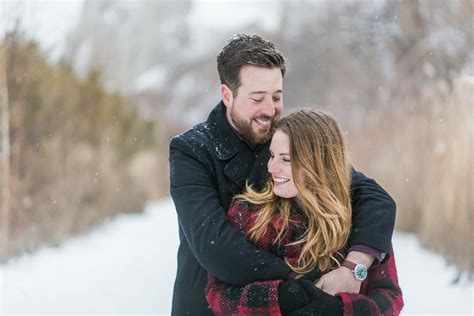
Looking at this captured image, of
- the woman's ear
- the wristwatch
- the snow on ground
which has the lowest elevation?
the snow on ground

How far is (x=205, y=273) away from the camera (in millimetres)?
1936

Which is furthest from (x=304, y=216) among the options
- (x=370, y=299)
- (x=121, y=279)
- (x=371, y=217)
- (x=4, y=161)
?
(x=4, y=161)

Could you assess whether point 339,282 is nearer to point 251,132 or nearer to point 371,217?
point 371,217

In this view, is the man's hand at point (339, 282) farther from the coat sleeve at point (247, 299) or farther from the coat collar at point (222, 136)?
the coat collar at point (222, 136)

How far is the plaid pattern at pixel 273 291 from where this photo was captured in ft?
5.55

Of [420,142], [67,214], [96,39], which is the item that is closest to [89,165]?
[67,214]

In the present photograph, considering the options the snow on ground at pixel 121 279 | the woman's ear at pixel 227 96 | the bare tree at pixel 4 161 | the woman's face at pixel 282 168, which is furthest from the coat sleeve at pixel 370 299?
the bare tree at pixel 4 161

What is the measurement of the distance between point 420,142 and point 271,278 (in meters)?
3.69

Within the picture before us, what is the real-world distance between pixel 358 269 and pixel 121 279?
3383 mm

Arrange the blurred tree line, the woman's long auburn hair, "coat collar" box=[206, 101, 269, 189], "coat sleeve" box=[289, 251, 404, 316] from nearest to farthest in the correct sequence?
"coat sleeve" box=[289, 251, 404, 316] → the woman's long auburn hair → "coat collar" box=[206, 101, 269, 189] → the blurred tree line

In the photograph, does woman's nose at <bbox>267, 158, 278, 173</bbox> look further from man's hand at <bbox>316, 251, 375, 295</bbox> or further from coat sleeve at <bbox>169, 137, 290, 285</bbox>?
man's hand at <bbox>316, 251, 375, 295</bbox>

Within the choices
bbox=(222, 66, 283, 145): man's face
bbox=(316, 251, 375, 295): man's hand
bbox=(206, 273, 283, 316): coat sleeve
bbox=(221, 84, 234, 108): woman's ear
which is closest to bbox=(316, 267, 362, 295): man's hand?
bbox=(316, 251, 375, 295): man's hand

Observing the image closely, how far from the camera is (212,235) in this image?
1.75 meters

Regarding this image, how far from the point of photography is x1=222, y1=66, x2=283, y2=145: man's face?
1.98 metres
